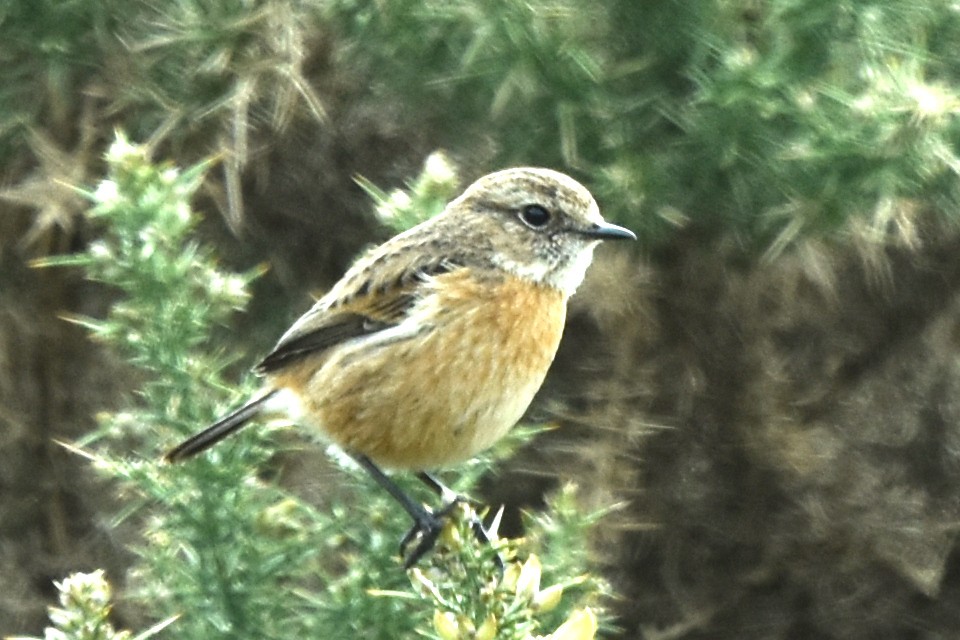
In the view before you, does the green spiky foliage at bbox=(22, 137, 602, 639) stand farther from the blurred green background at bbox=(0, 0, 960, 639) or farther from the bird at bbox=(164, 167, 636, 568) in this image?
the blurred green background at bbox=(0, 0, 960, 639)

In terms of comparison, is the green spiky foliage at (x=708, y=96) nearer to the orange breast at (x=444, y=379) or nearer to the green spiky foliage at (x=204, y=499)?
the orange breast at (x=444, y=379)

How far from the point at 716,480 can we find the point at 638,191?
949 mm

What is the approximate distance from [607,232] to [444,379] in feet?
1.59

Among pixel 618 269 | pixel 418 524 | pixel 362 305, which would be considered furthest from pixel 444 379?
pixel 618 269

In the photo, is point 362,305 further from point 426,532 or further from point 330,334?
point 426,532

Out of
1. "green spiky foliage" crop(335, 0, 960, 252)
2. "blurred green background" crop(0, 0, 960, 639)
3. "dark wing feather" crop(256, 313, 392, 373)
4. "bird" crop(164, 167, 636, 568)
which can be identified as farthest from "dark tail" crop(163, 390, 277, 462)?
"green spiky foliage" crop(335, 0, 960, 252)

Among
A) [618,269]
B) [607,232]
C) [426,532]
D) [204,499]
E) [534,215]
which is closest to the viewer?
[204,499]

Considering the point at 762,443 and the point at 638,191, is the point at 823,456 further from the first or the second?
the point at 638,191

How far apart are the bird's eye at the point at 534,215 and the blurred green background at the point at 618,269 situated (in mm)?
109

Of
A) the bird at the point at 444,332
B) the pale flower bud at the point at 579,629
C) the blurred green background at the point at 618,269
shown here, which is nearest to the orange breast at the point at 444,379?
the bird at the point at 444,332

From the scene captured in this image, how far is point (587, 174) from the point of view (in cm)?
347

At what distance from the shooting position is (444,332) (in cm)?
330

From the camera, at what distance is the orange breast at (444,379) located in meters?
3.19

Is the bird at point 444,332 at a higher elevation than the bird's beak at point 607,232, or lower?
lower
